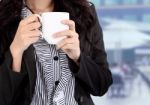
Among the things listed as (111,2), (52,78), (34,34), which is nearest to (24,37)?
(34,34)

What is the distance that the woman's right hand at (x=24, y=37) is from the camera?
878 mm

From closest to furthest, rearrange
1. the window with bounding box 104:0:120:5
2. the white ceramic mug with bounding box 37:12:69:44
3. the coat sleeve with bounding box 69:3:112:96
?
1. the white ceramic mug with bounding box 37:12:69:44
2. the coat sleeve with bounding box 69:3:112:96
3. the window with bounding box 104:0:120:5

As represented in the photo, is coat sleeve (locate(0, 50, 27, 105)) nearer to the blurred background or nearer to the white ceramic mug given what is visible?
the white ceramic mug

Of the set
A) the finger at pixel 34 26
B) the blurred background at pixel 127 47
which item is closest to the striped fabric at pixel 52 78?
the finger at pixel 34 26

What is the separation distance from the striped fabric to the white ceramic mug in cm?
9

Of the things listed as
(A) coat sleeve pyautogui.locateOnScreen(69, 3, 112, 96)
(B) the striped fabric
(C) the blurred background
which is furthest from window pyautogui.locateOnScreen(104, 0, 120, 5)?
(B) the striped fabric

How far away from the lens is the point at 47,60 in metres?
0.97

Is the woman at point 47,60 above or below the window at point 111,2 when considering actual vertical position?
above

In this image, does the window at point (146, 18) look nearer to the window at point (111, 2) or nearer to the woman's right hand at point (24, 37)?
the window at point (111, 2)

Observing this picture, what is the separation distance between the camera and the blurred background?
1.57 metres

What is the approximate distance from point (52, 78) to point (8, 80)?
0.33 ft

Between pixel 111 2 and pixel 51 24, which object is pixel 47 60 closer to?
pixel 51 24

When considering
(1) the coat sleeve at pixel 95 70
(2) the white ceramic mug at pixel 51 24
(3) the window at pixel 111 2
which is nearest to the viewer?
(2) the white ceramic mug at pixel 51 24

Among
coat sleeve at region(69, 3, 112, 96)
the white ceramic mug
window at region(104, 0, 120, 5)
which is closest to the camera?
the white ceramic mug
